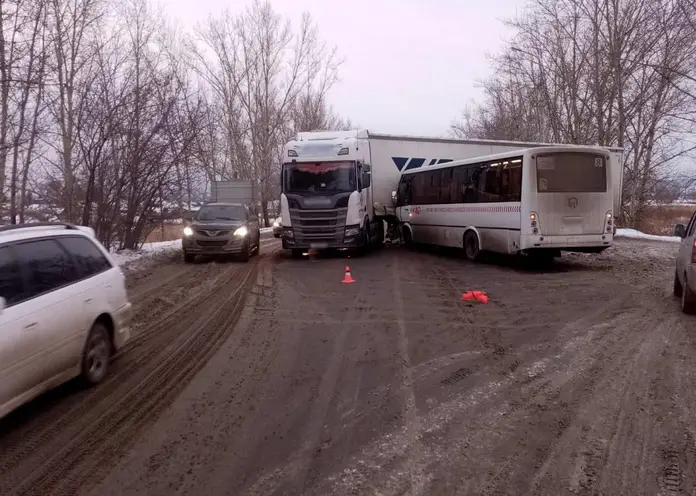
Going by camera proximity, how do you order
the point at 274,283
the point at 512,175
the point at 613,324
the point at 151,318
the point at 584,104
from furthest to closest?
the point at 584,104 < the point at 512,175 < the point at 274,283 < the point at 151,318 < the point at 613,324

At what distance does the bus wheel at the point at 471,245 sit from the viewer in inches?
619

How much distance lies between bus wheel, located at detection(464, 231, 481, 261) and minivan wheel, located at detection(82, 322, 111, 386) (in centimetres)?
1152

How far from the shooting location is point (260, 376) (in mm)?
5828

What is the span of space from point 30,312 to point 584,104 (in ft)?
97.8

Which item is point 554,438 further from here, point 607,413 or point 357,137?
point 357,137

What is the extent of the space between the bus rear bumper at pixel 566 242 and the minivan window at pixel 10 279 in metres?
10.9

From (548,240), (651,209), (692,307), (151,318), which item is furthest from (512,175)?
(651,209)

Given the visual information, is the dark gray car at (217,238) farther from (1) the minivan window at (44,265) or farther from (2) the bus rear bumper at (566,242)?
(1) the minivan window at (44,265)

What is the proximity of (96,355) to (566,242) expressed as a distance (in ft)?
35.4

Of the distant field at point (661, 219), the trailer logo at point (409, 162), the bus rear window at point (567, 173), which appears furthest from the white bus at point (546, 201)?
the distant field at point (661, 219)

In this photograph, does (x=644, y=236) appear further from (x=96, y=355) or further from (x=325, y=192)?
(x=96, y=355)

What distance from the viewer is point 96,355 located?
562 centimetres

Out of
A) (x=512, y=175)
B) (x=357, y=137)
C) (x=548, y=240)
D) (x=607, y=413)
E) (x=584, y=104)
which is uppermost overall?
(x=584, y=104)

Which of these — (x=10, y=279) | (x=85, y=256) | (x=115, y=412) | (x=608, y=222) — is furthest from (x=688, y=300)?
(x=10, y=279)
